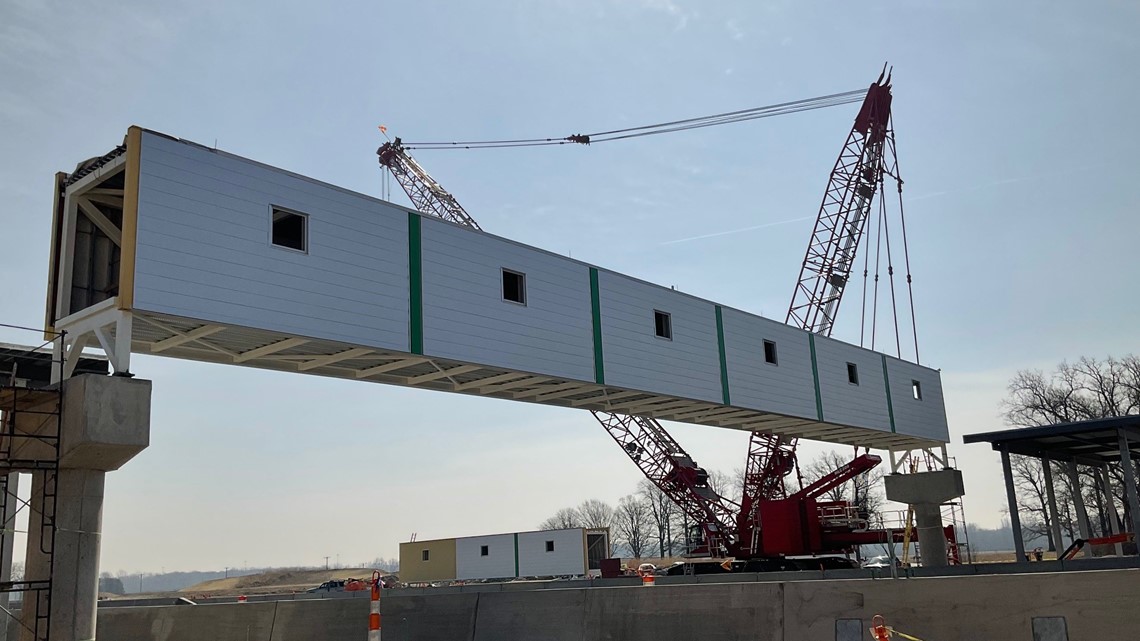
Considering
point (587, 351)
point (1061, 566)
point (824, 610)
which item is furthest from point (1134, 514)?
point (587, 351)

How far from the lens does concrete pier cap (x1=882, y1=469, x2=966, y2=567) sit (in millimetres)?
31188

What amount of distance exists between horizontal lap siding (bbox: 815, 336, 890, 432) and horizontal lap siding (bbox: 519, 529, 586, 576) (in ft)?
69.1

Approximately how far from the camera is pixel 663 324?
88.6ft

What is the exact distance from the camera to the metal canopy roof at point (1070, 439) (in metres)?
21.4

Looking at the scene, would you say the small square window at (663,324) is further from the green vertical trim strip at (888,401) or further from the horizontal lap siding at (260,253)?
the green vertical trim strip at (888,401)

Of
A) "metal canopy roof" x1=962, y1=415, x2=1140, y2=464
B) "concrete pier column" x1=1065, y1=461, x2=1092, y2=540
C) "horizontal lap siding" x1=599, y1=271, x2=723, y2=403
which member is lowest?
"concrete pier column" x1=1065, y1=461, x2=1092, y2=540

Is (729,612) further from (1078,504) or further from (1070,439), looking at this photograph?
(1078,504)

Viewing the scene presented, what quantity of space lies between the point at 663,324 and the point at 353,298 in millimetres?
10605

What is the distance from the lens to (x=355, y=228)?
19875 mm

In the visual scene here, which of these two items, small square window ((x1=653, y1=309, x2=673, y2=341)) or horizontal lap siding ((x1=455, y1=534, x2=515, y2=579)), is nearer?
small square window ((x1=653, y1=309, x2=673, y2=341))

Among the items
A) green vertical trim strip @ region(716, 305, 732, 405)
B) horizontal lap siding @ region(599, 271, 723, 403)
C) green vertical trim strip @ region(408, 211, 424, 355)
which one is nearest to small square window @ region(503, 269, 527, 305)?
green vertical trim strip @ region(408, 211, 424, 355)

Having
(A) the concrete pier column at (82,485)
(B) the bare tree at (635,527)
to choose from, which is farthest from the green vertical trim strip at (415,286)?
(B) the bare tree at (635,527)

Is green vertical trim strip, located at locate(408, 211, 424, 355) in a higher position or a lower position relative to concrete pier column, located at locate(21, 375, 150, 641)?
higher

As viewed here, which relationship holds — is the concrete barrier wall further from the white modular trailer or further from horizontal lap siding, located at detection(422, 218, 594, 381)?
horizontal lap siding, located at detection(422, 218, 594, 381)
